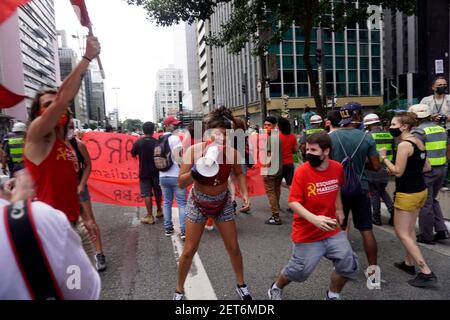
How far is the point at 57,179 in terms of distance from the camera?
252 centimetres

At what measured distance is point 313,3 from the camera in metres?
12.0

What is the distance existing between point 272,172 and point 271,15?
7905mm

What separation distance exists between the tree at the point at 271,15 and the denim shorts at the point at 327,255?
9.67 metres

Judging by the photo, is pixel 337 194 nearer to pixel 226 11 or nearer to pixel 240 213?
pixel 240 213

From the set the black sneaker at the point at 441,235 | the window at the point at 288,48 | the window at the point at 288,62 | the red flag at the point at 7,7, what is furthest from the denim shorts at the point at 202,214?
the window at the point at 288,48

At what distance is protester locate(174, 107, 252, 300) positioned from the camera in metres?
3.41

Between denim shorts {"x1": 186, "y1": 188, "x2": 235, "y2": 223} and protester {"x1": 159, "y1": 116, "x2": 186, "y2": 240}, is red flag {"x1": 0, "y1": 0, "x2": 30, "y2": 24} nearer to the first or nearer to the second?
denim shorts {"x1": 186, "y1": 188, "x2": 235, "y2": 223}

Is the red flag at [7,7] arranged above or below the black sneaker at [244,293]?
above

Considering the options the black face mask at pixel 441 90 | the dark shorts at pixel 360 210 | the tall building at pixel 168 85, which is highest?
the tall building at pixel 168 85

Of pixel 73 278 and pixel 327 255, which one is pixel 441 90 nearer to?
pixel 327 255

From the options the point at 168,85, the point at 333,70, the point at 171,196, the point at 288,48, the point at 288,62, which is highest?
the point at 168,85

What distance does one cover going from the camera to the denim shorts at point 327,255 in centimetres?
309

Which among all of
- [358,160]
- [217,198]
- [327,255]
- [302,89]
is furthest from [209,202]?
[302,89]

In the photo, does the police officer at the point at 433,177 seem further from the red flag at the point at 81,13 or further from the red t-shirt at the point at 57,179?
the red t-shirt at the point at 57,179
